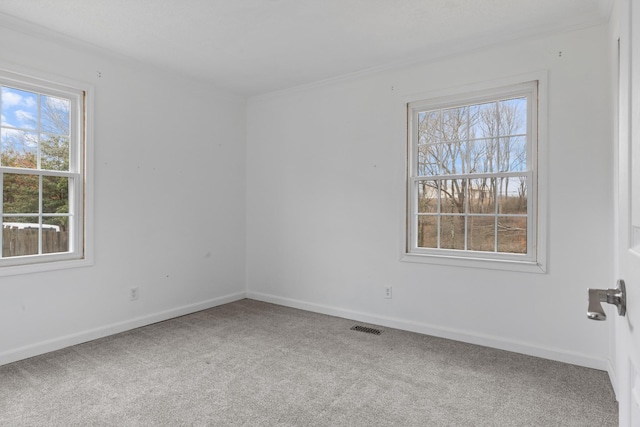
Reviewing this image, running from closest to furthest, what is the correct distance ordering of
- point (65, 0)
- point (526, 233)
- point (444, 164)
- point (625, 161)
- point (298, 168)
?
point (625, 161), point (65, 0), point (526, 233), point (444, 164), point (298, 168)

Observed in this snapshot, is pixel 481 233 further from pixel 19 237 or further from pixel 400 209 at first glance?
pixel 19 237

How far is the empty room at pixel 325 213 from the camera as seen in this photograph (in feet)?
8.30

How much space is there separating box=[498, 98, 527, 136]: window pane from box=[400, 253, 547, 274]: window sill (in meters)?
1.08

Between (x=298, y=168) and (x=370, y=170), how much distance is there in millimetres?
930

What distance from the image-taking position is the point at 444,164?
3586 millimetres

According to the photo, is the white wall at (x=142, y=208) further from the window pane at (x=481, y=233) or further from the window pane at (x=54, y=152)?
the window pane at (x=481, y=233)

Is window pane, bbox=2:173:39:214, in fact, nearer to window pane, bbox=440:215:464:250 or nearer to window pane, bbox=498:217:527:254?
window pane, bbox=440:215:464:250

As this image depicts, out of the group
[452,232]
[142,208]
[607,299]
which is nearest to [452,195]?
[452,232]

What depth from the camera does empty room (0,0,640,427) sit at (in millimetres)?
2531

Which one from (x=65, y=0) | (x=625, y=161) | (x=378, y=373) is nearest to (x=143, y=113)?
(x=65, y=0)

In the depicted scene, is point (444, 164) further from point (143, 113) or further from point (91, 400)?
point (91, 400)

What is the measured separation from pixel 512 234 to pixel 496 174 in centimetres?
52

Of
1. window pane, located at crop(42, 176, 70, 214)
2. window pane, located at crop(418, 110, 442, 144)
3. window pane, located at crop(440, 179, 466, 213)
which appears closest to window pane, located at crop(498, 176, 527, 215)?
window pane, located at crop(440, 179, 466, 213)

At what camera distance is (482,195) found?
3.39m
